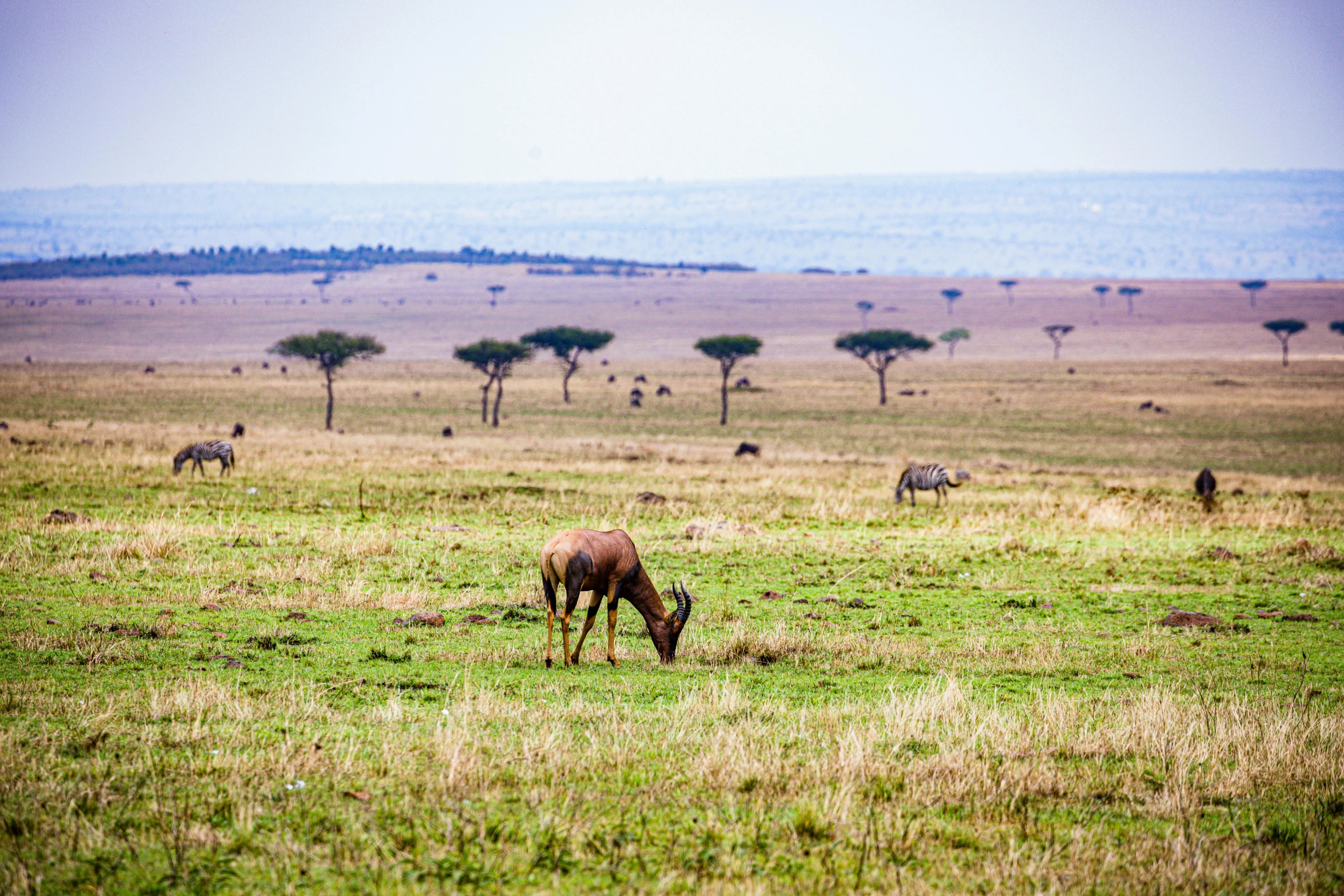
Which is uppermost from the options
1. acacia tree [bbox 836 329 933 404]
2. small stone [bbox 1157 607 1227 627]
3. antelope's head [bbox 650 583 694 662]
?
acacia tree [bbox 836 329 933 404]

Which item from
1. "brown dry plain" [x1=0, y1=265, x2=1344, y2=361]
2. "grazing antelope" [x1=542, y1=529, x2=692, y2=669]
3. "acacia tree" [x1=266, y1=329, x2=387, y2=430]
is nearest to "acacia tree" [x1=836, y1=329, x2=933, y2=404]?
"acacia tree" [x1=266, y1=329, x2=387, y2=430]

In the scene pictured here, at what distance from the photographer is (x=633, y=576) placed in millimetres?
12172

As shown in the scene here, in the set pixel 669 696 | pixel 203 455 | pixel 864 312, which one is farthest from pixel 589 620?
pixel 864 312

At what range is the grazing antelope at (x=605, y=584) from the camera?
1127 cm

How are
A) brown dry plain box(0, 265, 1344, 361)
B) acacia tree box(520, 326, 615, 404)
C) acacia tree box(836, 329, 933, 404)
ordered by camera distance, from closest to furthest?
acacia tree box(836, 329, 933, 404)
acacia tree box(520, 326, 615, 404)
brown dry plain box(0, 265, 1344, 361)

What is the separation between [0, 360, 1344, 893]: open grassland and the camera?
257 inches

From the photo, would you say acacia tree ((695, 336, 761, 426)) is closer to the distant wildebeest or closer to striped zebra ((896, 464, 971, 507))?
striped zebra ((896, 464, 971, 507))

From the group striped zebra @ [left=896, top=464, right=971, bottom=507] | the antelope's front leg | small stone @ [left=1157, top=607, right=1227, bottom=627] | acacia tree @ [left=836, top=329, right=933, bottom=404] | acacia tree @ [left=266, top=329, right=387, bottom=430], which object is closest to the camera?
the antelope's front leg

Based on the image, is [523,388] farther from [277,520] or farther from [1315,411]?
[277,520]

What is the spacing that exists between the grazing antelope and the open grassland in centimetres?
33

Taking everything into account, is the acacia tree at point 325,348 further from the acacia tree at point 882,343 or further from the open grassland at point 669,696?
the open grassland at point 669,696

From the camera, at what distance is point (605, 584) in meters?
11.8

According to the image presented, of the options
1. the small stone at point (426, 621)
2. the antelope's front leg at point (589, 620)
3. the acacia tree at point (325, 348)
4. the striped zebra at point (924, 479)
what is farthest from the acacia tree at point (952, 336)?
the antelope's front leg at point (589, 620)

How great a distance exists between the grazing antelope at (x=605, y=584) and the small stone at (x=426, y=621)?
2.09 m
